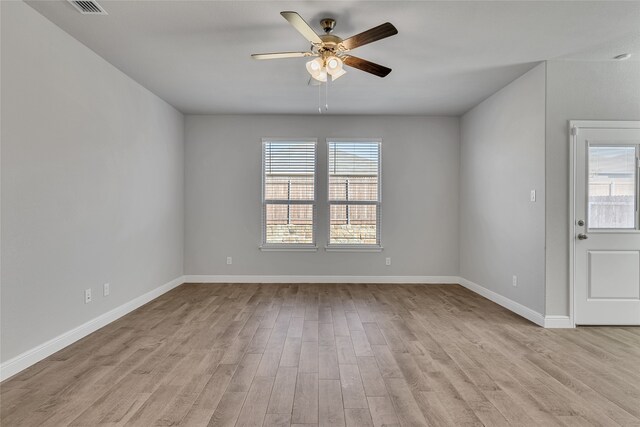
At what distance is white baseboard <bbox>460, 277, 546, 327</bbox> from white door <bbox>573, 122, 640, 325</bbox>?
0.37 meters

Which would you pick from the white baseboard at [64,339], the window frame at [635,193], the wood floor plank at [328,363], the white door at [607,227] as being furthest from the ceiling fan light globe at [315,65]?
the white baseboard at [64,339]

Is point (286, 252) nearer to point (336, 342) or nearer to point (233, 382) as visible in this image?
point (336, 342)

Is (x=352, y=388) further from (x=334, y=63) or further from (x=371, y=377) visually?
(x=334, y=63)

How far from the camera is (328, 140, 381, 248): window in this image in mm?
5777

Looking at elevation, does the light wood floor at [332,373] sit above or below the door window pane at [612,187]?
below

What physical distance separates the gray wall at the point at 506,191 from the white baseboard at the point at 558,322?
0.13m

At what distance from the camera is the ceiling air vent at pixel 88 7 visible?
2603 mm

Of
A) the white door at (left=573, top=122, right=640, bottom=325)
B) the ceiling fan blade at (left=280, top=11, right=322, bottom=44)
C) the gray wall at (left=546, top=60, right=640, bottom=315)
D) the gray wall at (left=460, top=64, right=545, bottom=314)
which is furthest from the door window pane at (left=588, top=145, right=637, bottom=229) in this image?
the ceiling fan blade at (left=280, top=11, right=322, bottom=44)

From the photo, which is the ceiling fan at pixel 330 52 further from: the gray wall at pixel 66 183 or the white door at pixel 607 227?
the white door at pixel 607 227

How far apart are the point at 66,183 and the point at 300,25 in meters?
2.43

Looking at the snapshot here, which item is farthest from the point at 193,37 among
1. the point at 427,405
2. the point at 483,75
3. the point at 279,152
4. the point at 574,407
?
the point at 574,407

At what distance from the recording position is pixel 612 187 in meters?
3.63

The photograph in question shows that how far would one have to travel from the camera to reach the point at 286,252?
5.75m

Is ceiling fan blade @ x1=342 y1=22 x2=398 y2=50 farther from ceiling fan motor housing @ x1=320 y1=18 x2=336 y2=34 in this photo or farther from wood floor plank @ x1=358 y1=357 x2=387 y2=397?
wood floor plank @ x1=358 y1=357 x2=387 y2=397
